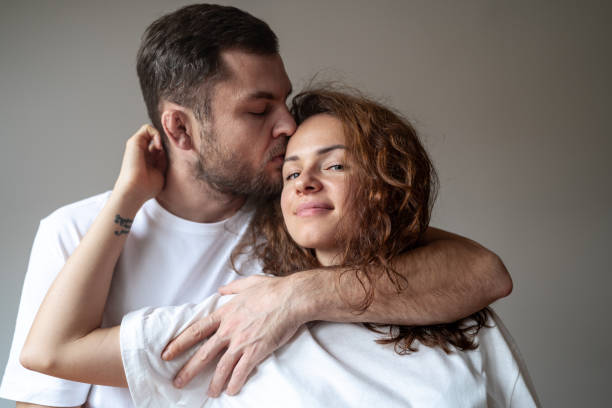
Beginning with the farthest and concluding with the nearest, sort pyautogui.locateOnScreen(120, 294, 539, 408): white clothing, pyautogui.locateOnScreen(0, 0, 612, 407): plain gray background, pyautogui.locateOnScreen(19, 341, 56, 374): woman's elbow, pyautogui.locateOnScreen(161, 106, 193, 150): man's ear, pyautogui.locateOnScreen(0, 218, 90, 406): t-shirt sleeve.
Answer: pyautogui.locateOnScreen(0, 0, 612, 407): plain gray background, pyautogui.locateOnScreen(161, 106, 193, 150): man's ear, pyautogui.locateOnScreen(0, 218, 90, 406): t-shirt sleeve, pyautogui.locateOnScreen(19, 341, 56, 374): woman's elbow, pyautogui.locateOnScreen(120, 294, 539, 408): white clothing

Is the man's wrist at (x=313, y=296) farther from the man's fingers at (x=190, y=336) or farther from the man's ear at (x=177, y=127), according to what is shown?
the man's ear at (x=177, y=127)

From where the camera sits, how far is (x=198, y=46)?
1.30 meters

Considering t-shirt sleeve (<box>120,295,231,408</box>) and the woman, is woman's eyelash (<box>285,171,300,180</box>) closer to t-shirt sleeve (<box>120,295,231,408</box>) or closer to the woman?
the woman

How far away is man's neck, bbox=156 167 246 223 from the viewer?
1.39 m

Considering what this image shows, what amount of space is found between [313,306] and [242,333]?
0.16 m

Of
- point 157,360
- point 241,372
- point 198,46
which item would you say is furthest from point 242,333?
point 198,46

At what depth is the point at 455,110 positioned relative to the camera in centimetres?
224

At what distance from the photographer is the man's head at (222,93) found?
1.28 meters

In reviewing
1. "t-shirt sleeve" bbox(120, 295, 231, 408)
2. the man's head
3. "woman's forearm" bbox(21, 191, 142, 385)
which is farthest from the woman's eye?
"t-shirt sleeve" bbox(120, 295, 231, 408)

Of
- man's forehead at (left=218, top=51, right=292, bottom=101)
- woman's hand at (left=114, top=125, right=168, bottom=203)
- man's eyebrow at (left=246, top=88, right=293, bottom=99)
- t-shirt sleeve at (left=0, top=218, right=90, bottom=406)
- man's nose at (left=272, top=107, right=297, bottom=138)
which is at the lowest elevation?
t-shirt sleeve at (left=0, top=218, right=90, bottom=406)

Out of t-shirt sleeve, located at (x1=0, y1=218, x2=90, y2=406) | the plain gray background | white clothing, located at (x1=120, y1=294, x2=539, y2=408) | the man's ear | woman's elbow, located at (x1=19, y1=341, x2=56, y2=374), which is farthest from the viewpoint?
the plain gray background

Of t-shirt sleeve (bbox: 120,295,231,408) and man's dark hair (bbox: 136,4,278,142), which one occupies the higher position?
man's dark hair (bbox: 136,4,278,142)

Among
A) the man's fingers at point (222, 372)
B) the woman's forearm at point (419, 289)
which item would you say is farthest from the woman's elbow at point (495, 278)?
the man's fingers at point (222, 372)

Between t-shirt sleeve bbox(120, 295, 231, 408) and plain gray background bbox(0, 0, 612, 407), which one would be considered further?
plain gray background bbox(0, 0, 612, 407)
